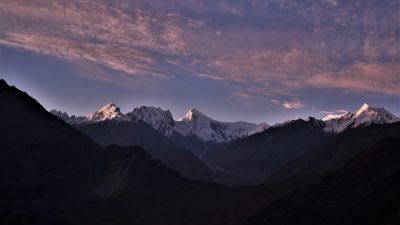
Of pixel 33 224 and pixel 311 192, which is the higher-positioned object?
pixel 311 192

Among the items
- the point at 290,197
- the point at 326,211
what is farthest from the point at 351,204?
the point at 290,197

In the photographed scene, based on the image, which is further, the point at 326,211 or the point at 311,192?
the point at 311,192

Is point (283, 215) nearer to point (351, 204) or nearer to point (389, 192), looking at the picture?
Result: point (351, 204)

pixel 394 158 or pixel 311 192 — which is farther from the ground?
pixel 394 158

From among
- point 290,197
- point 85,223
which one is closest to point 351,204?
point 290,197

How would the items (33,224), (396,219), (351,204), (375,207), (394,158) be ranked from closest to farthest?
1. (396,219)
2. (375,207)
3. (351,204)
4. (33,224)
5. (394,158)

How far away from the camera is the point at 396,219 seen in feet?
446

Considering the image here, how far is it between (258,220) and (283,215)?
9.62 m

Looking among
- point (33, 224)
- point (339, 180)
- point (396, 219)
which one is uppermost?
point (339, 180)

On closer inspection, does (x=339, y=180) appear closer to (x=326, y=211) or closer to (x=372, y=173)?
(x=372, y=173)

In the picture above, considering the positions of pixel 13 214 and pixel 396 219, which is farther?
pixel 13 214

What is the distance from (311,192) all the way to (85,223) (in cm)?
8447

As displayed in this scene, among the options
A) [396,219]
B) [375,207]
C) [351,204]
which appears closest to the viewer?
[396,219]

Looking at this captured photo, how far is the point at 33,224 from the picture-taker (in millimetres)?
177250
